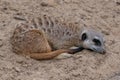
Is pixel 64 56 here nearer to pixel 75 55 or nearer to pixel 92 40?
pixel 75 55

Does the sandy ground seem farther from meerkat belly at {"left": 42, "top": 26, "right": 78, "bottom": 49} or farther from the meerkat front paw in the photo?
meerkat belly at {"left": 42, "top": 26, "right": 78, "bottom": 49}

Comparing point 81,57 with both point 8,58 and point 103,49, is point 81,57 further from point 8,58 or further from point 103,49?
point 8,58

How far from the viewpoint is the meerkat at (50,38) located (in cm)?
408

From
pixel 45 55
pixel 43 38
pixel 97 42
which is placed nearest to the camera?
pixel 45 55

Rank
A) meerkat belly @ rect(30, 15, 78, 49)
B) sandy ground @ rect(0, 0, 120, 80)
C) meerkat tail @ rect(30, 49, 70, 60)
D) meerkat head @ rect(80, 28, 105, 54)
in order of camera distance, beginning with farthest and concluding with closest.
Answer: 1. meerkat belly @ rect(30, 15, 78, 49)
2. meerkat head @ rect(80, 28, 105, 54)
3. meerkat tail @ rect(30, 49, 70, 60)
4. sandy ground @ rect(0, 0, 120, 80)

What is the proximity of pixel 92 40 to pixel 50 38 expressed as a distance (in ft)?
1.50

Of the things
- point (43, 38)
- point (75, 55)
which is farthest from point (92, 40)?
point (43, 38)

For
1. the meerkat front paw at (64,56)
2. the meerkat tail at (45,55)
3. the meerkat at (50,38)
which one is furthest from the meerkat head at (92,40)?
the meerkat tail at (45,55)

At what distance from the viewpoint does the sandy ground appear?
377 centimetres

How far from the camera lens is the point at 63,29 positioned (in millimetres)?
4461

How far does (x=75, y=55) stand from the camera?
4.14 meters

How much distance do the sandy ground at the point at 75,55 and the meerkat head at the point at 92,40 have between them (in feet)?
0.22

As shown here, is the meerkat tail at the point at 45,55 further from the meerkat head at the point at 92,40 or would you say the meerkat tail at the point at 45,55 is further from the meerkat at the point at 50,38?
the meerkat head at the point at 92,40

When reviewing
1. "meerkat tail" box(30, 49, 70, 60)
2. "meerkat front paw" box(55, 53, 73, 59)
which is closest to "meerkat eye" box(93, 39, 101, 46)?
"meerkat front paw" box(55, 53, 73, 59)
